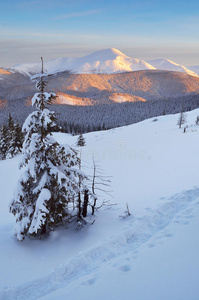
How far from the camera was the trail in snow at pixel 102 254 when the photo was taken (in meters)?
5.26

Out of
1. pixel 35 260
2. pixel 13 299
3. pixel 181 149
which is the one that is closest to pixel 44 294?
pixel 13 299

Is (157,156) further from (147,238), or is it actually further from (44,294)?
(44,294)

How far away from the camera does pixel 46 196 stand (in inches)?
269

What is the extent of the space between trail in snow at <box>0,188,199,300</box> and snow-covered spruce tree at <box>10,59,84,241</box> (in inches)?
67.4

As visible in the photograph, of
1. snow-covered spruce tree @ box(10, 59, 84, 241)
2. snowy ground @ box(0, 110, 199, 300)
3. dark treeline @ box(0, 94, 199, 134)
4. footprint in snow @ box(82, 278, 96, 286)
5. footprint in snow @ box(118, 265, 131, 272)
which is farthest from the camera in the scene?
dark treeline @ box(0, 94, 199, 134)

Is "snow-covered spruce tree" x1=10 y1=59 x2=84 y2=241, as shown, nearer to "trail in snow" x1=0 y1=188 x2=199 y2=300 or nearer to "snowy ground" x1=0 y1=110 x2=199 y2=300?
"snowy ground" x1=0 y1=110 x2=199 y2=300

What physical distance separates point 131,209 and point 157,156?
36.4 feet

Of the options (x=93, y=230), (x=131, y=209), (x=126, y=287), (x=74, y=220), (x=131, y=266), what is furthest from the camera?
(x=131, y=209)

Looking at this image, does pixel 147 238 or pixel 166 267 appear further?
pixel 147 238

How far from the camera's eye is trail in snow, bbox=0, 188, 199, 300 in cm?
526

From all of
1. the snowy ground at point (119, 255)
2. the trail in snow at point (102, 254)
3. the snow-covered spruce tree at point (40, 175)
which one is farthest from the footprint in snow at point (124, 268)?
the snow-covered spruce tree at point (40, 175)

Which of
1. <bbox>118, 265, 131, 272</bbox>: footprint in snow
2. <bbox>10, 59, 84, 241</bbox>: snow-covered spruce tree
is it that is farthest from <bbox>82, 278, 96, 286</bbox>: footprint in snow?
<bbox>10, 59, 84, 241</bbox>: snow-covered spruce tree

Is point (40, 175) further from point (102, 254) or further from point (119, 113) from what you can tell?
point (119, 113)

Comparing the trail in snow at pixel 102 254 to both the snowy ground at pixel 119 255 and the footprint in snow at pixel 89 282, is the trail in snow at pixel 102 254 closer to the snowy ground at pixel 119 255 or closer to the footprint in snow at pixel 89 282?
the snowy ground at pixel 119 255
